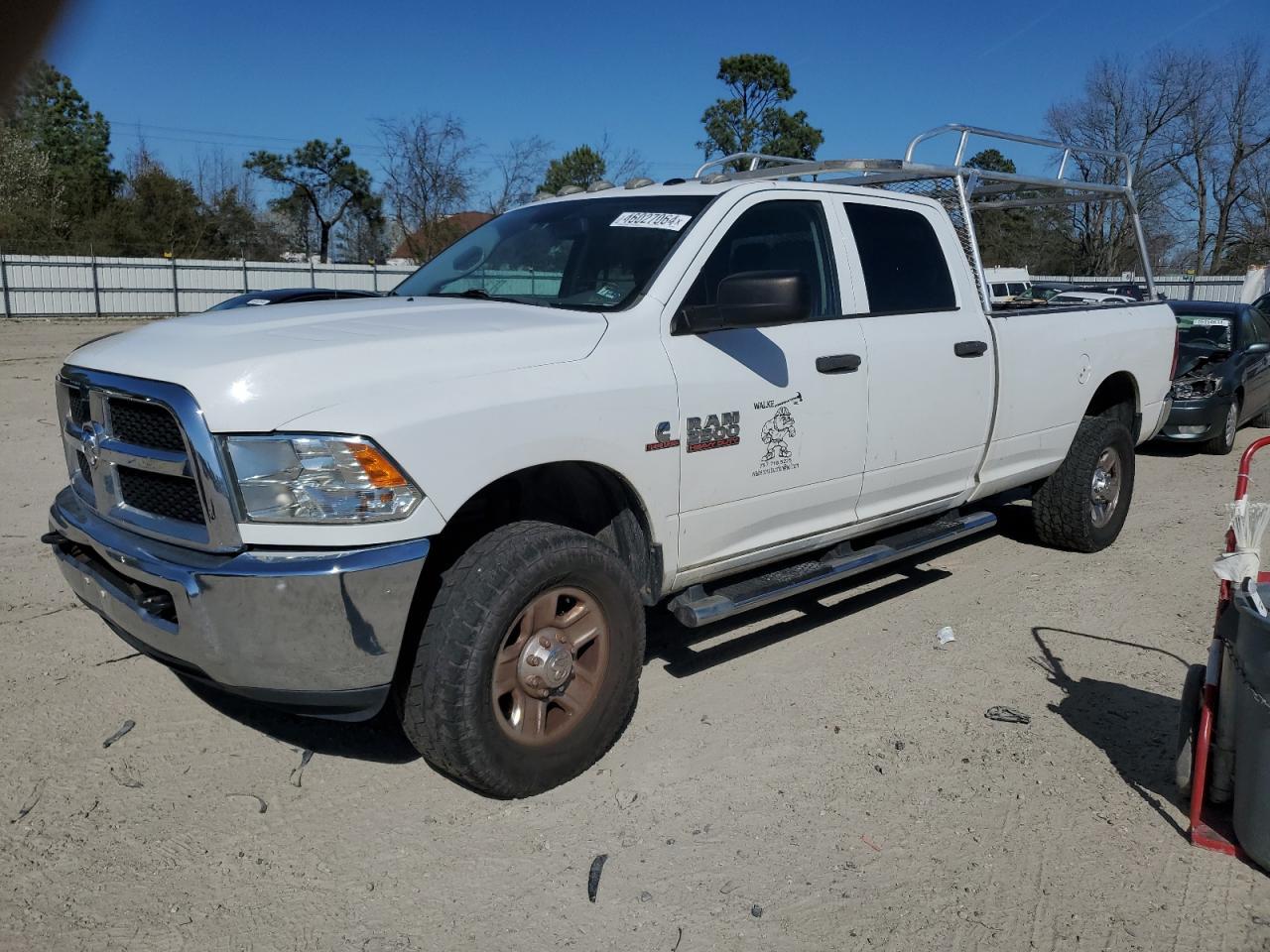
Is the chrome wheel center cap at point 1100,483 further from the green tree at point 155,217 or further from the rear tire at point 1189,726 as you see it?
the green tree at point 155,217

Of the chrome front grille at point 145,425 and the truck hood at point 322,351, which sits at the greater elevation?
the truck hood at point 322,351

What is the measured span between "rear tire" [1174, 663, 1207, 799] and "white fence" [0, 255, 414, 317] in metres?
30.6

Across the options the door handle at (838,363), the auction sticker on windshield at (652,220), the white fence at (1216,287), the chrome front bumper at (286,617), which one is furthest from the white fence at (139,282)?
the chrome front bumper at (286,617)

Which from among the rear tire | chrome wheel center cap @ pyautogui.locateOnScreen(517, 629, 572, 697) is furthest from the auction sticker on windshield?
the rear tire

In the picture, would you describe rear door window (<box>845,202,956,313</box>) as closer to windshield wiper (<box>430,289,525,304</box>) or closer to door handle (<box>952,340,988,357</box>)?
door handle (<box>952,340,988,357</box>)

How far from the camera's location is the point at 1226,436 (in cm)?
1090

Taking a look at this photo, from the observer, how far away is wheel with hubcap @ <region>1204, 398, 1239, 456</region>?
35.3 ft

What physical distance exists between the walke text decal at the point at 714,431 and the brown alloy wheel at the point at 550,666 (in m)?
0.72

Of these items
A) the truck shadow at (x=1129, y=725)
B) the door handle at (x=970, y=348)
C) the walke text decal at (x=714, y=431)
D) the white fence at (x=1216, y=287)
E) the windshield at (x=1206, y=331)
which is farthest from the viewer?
the white fence at (x=1216, y=287)

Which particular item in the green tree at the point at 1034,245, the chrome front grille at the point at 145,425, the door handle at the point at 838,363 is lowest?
the chrome front grille at the point at 145,425

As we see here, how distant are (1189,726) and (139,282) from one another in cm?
3302

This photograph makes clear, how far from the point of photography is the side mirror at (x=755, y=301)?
12.1 ft

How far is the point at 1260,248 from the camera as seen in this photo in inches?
1601

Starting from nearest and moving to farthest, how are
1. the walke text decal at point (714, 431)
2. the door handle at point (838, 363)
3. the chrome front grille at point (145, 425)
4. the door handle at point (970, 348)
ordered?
the chrome front grille at point (145, 425) → the walke text decal at point (714, 431) → the door handle at point (838, 363) → the door handle at point (970, 348)
